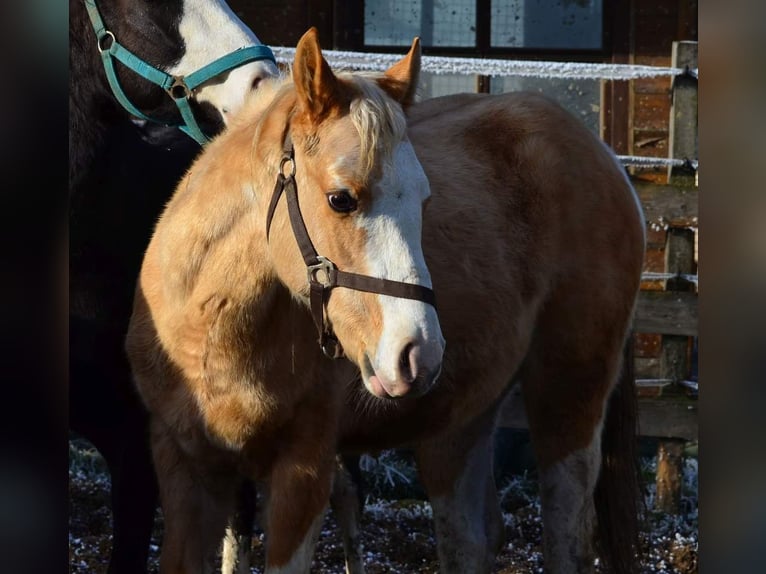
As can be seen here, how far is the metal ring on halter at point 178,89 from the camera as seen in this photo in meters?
3.21

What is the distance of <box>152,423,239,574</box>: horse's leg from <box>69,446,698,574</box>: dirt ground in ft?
5.13

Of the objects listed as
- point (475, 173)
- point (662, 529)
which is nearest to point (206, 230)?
point (475, 173)

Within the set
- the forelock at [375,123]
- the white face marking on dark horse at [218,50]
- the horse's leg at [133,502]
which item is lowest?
the horse's leg at [133,502]

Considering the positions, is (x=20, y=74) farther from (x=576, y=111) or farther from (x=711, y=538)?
(x=576, y=111)

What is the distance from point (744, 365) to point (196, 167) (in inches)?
71.4

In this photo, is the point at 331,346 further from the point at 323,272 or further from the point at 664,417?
the point at 664,417

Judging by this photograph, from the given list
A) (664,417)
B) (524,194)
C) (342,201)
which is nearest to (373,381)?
(342,201)

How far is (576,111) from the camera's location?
560cm

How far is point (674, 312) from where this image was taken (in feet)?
16.8

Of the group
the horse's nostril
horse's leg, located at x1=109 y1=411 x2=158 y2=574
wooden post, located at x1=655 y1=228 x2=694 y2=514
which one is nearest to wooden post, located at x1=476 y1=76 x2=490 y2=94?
wooden post, located at x1=655 y1=228 x2=694 y2=514

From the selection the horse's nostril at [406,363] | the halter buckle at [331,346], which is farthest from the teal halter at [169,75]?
the horse's nostril at [406,363]

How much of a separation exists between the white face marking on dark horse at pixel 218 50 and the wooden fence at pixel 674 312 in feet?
7.94

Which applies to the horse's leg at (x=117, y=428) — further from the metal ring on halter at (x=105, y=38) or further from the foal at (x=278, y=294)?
the metal ring on halter at (x=105, y=38)

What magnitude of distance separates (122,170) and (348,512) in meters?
1.50
